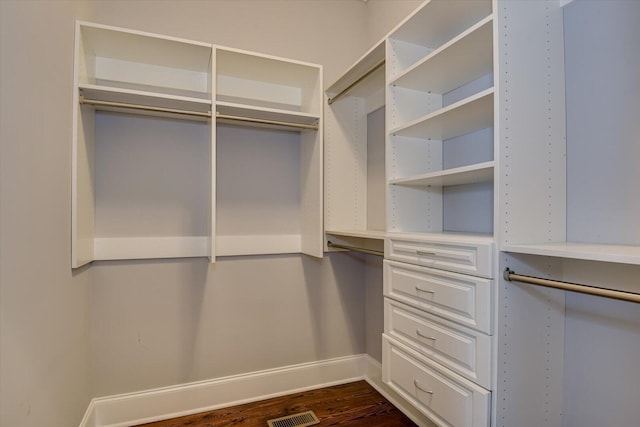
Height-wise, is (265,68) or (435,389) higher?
(265,68)

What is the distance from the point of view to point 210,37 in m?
2.25

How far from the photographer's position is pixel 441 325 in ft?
4.55

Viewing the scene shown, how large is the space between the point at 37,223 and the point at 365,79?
5.99ft

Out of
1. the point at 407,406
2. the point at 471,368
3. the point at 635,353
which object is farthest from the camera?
the point at 407,406

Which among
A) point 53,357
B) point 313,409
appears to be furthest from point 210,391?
point 53,357

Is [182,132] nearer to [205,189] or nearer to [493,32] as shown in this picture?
[205,189]

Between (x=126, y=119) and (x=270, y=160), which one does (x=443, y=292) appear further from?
(x=126, y=119)

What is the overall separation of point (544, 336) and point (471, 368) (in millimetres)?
301

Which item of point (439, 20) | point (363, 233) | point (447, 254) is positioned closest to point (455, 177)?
point (447, 254)

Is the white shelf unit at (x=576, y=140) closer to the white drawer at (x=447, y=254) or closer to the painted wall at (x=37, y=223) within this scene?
the white drawer at (x=447, y=254)

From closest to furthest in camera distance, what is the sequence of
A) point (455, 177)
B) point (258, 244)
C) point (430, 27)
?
point (455, 177), point (430, 27), point (258, 244)

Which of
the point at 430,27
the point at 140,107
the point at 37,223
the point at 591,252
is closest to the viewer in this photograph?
the point at 591,252

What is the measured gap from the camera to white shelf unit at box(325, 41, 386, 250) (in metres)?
2.40

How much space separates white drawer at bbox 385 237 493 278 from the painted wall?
1444 mm
